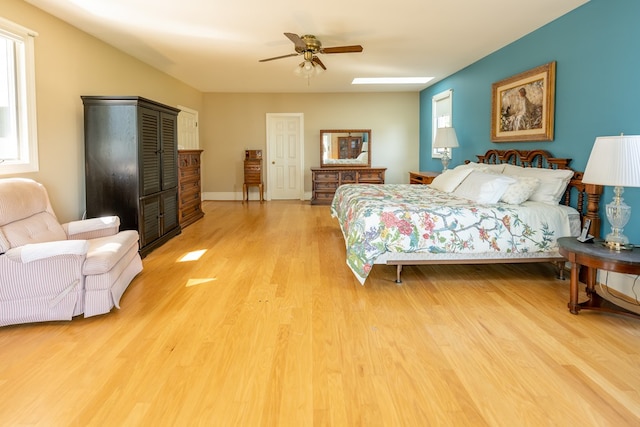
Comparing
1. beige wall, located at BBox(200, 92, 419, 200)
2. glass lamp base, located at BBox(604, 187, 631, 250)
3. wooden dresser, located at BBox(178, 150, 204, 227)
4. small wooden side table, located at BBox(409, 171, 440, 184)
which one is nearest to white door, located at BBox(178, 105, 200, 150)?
beige wall, located at BBox(200, 92, 419, 200)

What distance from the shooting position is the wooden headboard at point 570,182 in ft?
11.6

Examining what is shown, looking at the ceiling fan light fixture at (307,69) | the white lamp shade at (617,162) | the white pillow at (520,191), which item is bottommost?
the white pillow at (520,191)

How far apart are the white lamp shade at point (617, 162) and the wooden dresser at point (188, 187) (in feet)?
16.7

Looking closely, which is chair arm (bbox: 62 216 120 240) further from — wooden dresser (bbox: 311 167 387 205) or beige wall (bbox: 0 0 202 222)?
wooden dresser (bbox: 311 167 387 205)

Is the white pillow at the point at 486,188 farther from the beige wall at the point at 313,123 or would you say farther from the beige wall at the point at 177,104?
the beige wall at the point at 313,123

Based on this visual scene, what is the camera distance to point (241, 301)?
130 inches

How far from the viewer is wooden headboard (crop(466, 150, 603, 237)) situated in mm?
3541

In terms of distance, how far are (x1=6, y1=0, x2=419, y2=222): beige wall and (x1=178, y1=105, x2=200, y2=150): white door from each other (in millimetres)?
198

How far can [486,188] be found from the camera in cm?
412

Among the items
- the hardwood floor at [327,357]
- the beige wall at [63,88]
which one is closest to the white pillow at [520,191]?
the hardwood floor at [327,357]

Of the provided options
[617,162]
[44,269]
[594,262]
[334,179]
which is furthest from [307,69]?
[334,179]

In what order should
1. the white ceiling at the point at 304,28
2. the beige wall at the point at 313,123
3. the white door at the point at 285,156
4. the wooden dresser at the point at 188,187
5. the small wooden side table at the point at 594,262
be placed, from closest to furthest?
1. the small wooden side table at the point at 594,262
2. the white ceiling at the point at 304,28
3. the wooden dresser at the point at 188,187
4. the beige wall at the point at 313,123
5. the white door at the point at 285,156

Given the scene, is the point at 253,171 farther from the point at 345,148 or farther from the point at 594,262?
the point at 594,262

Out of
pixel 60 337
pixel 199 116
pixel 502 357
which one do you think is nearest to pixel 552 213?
pixel 502 357
